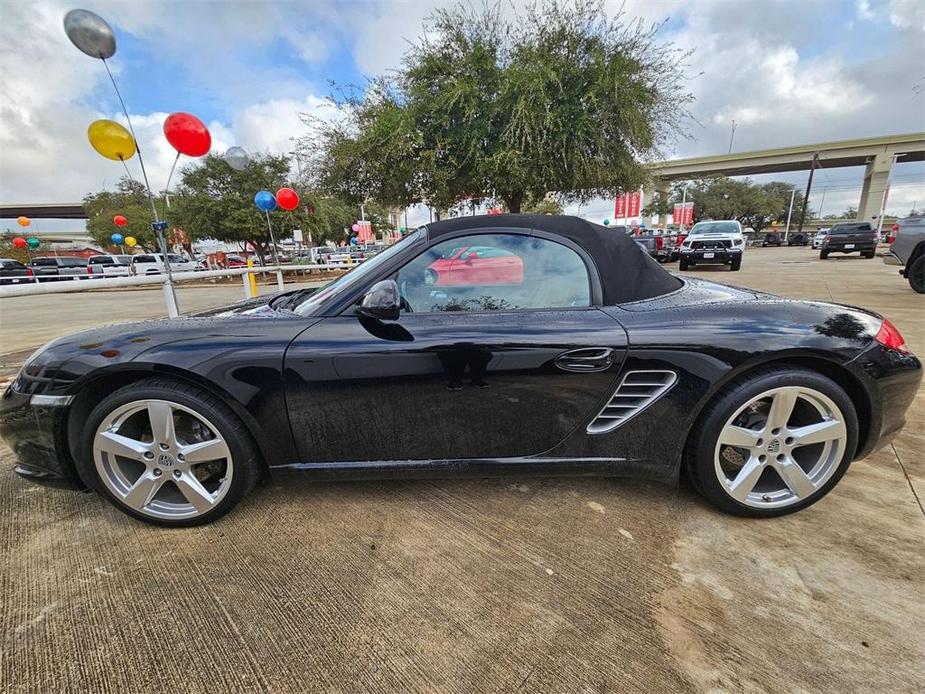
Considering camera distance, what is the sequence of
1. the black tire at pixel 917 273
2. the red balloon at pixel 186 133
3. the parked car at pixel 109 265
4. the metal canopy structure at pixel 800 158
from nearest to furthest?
the red balloon at pixel 186 133
the black tire at pixel 917 273
the parked car at pixel 109 265
the metal canopy structure at pixel 800 158

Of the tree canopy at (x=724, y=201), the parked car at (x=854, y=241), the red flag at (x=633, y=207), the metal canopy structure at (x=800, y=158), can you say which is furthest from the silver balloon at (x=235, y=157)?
the tree canopy at (x=724, y=201)

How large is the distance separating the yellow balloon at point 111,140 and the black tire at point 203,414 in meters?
5.23

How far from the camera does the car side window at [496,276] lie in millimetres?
1829

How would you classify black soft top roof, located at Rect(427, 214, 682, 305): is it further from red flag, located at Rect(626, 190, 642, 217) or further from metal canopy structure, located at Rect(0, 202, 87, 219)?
metal canopy structure, located at Rect(0, 202, 87, 219)

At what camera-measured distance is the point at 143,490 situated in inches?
71.0

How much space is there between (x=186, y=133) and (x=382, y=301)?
5.82 metres

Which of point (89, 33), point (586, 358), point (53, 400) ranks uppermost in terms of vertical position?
point (89, 33)

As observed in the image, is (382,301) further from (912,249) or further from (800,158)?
(800,158)

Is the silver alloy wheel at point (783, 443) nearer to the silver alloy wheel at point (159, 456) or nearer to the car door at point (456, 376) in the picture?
the car door at point (456, 376)

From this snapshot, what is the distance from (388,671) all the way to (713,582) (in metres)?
1.16

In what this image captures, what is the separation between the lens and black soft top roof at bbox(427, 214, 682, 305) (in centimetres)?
→ 183

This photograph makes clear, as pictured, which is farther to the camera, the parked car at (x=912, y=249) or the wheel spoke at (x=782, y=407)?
the parked car at (x=912, y=249)

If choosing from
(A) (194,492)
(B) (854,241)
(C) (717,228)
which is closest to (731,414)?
(A) (194,492)

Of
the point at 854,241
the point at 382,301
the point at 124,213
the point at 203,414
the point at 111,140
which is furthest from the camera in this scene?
the point at 124,213
